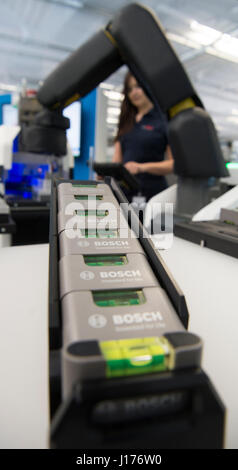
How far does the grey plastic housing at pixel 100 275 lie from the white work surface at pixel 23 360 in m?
0.08

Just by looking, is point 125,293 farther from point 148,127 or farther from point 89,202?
point 148,127

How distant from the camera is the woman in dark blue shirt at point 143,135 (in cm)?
165

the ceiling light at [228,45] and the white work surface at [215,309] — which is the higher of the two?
the ceiling light at [228,45]

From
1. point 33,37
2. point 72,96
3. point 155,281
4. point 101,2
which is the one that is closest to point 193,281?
point 155,281

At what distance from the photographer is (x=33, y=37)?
451 cm

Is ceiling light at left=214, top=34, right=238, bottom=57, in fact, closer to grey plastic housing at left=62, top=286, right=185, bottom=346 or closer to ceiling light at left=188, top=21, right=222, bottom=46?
ceiling light at left=188, top=21, right=222, bottom=46

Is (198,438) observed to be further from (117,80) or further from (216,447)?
(117,80)

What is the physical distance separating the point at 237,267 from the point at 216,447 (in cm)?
46

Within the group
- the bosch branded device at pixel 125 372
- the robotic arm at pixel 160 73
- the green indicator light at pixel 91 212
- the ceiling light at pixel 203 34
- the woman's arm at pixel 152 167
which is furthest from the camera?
the ceiling light at pixel 203 34

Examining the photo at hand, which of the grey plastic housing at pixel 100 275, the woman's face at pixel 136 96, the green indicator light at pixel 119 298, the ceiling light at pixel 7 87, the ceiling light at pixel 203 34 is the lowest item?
the green indicator light at pixel 119 298

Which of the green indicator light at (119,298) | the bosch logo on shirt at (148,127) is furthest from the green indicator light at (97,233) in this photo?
the bosch logo on shirt at (148,127)

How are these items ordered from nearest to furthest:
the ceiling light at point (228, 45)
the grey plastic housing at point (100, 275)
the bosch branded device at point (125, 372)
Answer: the bosch branded device at point (125, 372), the grey plastic housing at point (100, 275), the ceiling light at point (228, 45)

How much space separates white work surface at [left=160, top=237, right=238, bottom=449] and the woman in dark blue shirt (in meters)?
0.96

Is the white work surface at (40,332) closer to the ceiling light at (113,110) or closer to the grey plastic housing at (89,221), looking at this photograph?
the grey plastic housing at (89,221)
